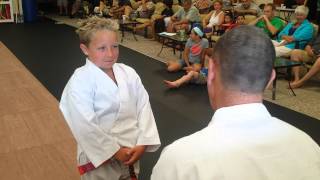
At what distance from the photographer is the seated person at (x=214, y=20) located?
815 centimetres

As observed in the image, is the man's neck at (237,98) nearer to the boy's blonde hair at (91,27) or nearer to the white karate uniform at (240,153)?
the white karate uniform at (240,153)

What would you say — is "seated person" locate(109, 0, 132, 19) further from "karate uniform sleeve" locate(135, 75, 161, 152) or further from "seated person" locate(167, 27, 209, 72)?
"karate uniform sleeve" locate(135, 75, 161, 152)

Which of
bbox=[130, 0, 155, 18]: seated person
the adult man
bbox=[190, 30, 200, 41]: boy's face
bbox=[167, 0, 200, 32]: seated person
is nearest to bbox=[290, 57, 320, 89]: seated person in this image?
the adult man

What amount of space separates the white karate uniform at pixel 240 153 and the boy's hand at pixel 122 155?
966 mm

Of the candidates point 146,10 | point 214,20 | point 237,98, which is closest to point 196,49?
point 214,20

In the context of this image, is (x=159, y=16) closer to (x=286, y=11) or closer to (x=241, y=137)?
(x=286, y=11)

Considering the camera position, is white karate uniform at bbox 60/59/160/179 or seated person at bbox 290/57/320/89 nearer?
white karate uniform at bbox 60/59/160/179

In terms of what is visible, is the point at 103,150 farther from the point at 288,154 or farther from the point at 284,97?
the point at 284,97

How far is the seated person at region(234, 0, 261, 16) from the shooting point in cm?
815

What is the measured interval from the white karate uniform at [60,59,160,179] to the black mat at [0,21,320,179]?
49.3 inches

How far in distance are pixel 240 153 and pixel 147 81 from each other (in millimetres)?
5135

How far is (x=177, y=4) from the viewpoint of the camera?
10938 millimetres

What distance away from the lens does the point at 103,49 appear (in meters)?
2.02

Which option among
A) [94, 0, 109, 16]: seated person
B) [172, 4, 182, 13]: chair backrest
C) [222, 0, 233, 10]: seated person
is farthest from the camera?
[94, 0, 109, 16]: seated person
